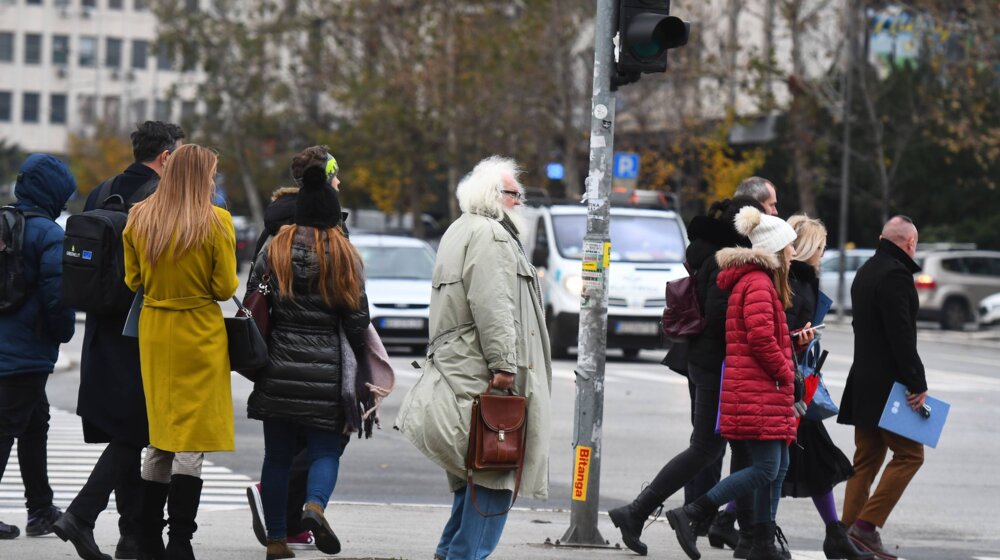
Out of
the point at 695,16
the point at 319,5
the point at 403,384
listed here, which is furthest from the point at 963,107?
the point at 403,384

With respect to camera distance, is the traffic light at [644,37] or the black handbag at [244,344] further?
the traffic light at [644,37]

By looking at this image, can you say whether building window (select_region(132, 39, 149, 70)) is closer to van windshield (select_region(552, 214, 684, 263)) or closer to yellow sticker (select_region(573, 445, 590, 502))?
van windshield (select_region(552, 214, 684, 263))

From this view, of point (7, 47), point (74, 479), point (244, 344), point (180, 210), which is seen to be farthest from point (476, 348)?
point (7, 47)

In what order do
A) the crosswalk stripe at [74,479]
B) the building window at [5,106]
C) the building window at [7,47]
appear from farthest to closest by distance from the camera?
the building window at [5,106] < the building window at [7,47] < the crosswalk stripe at [74,479]

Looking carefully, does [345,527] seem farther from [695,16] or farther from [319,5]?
[319,5]

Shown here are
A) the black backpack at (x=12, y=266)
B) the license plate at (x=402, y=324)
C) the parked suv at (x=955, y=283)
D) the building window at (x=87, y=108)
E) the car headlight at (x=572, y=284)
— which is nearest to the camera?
the black backpack at (x=12, y=266)

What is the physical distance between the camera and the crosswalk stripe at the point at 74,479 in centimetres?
963

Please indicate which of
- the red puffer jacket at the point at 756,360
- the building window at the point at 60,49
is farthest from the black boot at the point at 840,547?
the building window at the point at 60,49

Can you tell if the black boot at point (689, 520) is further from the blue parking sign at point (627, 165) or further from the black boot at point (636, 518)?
the blue parking sign at point (627, 165)

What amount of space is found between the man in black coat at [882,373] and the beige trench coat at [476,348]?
2.47 meters

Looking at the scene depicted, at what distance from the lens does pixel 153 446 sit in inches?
260

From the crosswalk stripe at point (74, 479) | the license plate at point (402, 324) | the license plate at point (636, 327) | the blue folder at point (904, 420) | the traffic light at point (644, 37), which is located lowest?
the crosswalk stripe at point (74, 479)

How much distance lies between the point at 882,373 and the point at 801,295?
649 mm

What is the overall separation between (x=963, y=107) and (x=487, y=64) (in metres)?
13.3
